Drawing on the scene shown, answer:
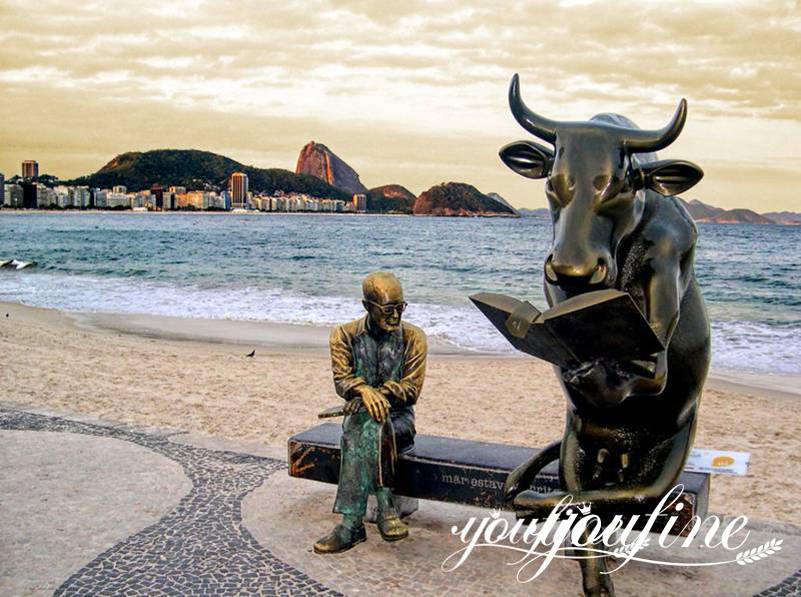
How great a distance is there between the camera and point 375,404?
5.40 m

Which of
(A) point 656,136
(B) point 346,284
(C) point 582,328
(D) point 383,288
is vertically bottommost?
(B) point 346,284

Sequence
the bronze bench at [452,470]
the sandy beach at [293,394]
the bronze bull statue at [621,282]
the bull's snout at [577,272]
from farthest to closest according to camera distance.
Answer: the sandy beach at [293,394], the bronze bench at [452,470], the bronze bull statue at [621,282], the bull's snout at [577,272]

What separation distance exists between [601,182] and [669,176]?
30 centimetres

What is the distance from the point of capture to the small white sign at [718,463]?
16.5 ft

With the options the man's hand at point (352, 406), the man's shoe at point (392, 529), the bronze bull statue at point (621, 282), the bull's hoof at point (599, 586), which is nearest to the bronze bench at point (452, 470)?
the man's shoe at point (392, 529)

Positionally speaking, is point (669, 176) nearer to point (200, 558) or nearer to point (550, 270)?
point (550, 270)

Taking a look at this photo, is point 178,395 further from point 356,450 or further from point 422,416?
point 356,450

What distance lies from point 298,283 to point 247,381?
21125mm

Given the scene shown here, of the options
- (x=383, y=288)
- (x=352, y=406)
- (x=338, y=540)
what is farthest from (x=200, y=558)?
(x=383, y=288)

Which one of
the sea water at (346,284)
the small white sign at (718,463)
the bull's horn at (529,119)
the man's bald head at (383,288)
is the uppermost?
the bull's horn at (529,119)

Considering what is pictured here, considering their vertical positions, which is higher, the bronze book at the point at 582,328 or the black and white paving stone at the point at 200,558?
the bronze book at the point at 582,328

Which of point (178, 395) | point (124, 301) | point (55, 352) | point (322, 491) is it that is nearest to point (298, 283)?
point (124, 301)

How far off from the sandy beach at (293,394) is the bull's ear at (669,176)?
4.42m

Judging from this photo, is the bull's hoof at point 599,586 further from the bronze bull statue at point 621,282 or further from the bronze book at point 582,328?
the bronze book at point 582,328
